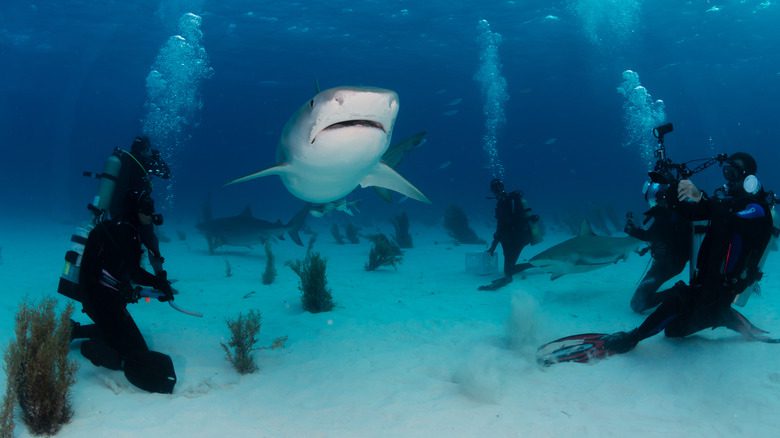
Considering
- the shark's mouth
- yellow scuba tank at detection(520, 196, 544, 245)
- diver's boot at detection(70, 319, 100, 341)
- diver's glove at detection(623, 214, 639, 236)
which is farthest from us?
yellow scuba tank at detection(520, 196, 544, 245)

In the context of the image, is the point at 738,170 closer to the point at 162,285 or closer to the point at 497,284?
the point at 497,284

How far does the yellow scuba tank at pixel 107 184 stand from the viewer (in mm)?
5736

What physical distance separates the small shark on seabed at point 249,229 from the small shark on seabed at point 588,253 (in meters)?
6.39

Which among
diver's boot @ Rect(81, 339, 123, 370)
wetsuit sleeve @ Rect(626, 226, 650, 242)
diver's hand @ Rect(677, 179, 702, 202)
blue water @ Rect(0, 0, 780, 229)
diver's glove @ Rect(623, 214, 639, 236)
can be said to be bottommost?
diver's boot @ Rect(81, 339, 123, 370)

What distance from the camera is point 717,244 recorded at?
4320mm

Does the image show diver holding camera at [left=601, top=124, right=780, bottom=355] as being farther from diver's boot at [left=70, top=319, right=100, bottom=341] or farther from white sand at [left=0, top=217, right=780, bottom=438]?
diver's boot at [left=70, top=319, right=100, bottom=341]

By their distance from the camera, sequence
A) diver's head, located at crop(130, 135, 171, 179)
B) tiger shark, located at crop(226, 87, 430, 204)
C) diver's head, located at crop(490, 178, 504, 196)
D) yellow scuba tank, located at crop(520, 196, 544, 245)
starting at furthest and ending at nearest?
diver's head, located at crop(490, 178, 504, 196) → yellow scuba tank, located at crop(520, 196, 544, 245) → diver's head, located at crop(130, 135, 171, 179) → tiger shark, located at crop(226, 87, 430, 204)

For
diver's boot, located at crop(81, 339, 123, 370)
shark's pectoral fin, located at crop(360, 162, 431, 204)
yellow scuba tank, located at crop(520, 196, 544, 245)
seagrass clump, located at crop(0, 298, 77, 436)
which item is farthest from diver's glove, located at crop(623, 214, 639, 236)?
seagrass clump, located at crop(0, 298, 77, 436)

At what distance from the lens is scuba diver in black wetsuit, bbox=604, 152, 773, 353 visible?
4184 millimetres

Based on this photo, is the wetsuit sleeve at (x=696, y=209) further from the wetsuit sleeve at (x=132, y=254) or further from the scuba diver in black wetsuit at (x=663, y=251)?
the wetsuit sleeve at (x=132, y=254)

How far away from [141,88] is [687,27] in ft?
195

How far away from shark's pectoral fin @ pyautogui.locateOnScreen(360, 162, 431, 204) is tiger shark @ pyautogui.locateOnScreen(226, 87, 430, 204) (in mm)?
15

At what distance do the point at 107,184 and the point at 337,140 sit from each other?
3.92 meters

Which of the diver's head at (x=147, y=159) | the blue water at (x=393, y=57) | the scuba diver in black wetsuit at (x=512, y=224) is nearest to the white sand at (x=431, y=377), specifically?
the scuba diver in black wetsuit at (x=512, y=224)
